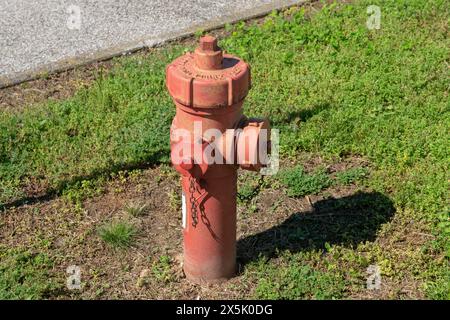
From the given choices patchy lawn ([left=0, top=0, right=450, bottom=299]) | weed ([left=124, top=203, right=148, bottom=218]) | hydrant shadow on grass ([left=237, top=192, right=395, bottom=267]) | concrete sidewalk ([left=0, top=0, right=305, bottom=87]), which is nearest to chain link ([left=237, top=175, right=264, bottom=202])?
patchy lawn ([left=0, top=0, right=450, bottom=299])

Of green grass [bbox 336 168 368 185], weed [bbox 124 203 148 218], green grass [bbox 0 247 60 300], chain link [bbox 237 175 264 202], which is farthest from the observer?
green grass [bbox 336 168 368 185]

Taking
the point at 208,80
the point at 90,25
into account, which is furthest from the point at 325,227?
the point at 90,25

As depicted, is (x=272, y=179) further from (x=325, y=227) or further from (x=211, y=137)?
(x=211, y=137)

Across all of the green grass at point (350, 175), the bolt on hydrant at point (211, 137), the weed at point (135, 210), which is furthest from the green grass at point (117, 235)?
the green grass at point (350, 175)

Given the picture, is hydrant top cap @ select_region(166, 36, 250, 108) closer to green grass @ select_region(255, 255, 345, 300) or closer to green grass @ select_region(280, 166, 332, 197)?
green grass @ select_region(255, 255, 345, 300)

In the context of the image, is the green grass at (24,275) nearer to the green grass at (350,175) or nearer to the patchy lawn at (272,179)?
the patchy lawn at (272,179)

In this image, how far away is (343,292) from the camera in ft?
15.4

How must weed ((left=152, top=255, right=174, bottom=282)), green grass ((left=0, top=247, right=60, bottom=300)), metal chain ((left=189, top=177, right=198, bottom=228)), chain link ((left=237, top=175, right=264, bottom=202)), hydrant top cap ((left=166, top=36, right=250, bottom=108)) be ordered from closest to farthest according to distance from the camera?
hydrant top cap ((left=166, top=36, right=250, bottom=108)) → metal chain ((left=189, top=177, right=198, bottom=228)) → green grass ((left=0, top=247, right=60, bottom=300)) → weed ((left=152, top=255, right=174, bottom=282)) → chain link ((left=237, top=175, right=264, bottom=202))

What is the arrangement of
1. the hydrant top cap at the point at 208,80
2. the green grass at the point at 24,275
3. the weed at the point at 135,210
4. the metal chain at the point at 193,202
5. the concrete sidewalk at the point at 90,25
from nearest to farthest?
the hydrant top cap at the point at 208,80 < the metal chain at the point at 193,202 < the green grass at the point at 24,275 < the weed at the point at 135,210 < the concrete sidewalk at the point at 90,25

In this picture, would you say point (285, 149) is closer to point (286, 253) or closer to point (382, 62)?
point (286, 253)

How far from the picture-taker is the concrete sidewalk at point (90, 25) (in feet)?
24.3

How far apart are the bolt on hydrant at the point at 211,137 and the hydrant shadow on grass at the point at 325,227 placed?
23.1 inches

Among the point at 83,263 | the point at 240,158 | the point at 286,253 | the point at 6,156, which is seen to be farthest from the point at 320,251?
the point at 6,156

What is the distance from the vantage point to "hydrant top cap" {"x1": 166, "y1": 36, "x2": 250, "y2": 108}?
3.99m
